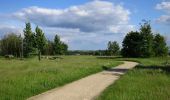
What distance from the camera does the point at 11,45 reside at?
358ft

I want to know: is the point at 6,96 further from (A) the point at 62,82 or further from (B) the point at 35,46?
(B) the point at 35,46

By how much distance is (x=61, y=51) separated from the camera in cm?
12706

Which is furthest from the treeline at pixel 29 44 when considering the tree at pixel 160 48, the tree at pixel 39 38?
the tree at pixel 160 48

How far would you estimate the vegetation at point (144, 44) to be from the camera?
328 feet

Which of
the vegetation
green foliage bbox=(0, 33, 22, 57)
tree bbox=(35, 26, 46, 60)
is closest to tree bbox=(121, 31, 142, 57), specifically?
the vegetation

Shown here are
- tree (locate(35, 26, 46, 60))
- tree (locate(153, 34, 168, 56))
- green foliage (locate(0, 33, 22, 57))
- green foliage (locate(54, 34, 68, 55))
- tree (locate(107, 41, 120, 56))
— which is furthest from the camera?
tree (locate(107, 41, 120, 56))

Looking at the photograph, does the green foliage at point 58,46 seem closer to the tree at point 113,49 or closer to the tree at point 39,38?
the tree at point 113,49

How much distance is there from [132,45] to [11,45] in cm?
3309

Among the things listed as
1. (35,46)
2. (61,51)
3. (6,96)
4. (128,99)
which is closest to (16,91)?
(6,96)

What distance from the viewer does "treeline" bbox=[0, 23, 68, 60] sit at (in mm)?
90444

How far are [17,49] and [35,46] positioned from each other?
54.0 ft

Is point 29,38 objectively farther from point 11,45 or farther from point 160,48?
point 160,48

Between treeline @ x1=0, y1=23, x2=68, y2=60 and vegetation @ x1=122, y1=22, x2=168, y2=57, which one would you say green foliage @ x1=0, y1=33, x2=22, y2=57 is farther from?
vegetation @ x1=122, y1=22, x2=168, y2=57

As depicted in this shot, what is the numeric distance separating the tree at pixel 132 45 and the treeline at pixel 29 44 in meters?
21.2
